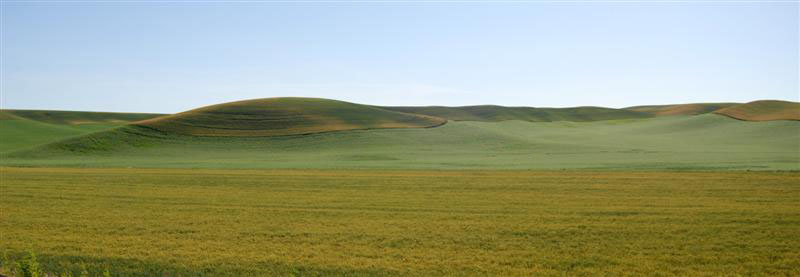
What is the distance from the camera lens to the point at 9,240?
40.8 ft

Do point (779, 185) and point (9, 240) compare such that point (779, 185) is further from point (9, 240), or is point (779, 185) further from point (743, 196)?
point (9, 240)

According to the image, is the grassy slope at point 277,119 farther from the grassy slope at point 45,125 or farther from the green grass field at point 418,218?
the green grass field at point 418,218

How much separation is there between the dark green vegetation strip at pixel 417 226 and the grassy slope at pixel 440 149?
1174cm

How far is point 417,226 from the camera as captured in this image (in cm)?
1364

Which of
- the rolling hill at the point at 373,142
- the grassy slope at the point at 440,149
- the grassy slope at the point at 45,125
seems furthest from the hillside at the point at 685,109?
the grassy slope at the point at 45,125

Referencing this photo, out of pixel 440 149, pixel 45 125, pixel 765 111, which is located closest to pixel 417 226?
Result: pixel 440 149

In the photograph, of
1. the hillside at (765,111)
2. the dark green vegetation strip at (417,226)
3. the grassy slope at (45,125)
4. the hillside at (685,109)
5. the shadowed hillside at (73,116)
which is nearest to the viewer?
the dark green vegetation strip at (417,226)

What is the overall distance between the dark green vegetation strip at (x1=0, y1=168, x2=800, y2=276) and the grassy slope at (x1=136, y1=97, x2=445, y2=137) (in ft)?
104

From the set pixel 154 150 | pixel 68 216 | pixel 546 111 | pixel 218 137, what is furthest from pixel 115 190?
pixel 546 111

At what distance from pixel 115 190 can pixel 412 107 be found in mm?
71745

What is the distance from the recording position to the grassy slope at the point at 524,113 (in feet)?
275

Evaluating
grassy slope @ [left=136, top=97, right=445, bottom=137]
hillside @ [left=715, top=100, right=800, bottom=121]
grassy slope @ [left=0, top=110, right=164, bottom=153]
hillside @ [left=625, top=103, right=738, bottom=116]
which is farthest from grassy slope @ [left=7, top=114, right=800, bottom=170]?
hillside @ [left=625, top=103, right=738, bottom=116]

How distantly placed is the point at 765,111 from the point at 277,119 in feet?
163

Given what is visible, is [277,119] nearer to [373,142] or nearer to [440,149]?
[373,142]
